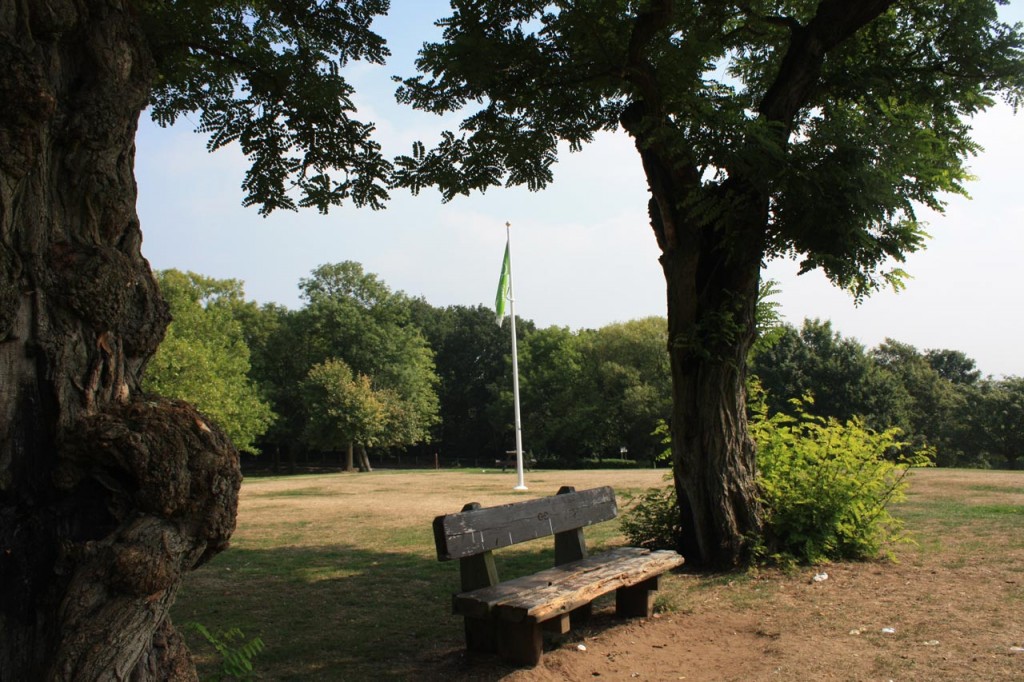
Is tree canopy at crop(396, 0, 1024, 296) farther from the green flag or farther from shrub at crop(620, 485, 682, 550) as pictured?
the green flag

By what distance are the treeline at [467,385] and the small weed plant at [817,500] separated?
31.0m

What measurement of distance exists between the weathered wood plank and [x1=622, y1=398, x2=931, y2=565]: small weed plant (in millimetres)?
2292

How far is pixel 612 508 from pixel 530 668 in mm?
2358

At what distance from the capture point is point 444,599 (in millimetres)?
7000

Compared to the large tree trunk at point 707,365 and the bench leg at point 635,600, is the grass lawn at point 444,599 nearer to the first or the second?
the bench leg at point 635,600

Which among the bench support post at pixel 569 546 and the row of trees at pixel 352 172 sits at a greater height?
the row of trees at pixel 352 172

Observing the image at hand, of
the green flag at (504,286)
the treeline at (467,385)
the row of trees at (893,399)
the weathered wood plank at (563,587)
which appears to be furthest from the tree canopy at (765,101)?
the row of trees at (893,399)

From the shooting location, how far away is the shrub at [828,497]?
26.5 ft

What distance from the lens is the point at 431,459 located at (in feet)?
223

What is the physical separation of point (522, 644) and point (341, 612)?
7.67ft

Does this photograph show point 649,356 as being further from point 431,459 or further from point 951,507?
point 951,507

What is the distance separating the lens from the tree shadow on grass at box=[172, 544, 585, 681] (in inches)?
196

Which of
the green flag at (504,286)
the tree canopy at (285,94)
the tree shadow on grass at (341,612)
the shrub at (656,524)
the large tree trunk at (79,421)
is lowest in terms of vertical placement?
the tree shadow on grass at (341,612)

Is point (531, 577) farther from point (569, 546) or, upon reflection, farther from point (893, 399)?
point (893, 399)
